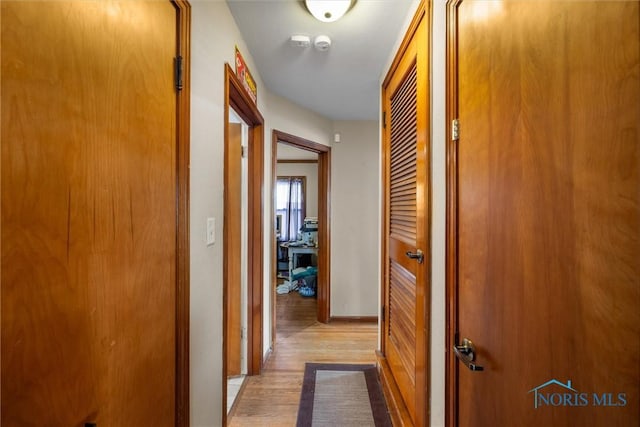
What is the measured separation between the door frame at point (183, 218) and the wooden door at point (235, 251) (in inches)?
41.5

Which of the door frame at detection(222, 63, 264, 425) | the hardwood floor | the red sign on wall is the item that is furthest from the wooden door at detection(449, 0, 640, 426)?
the door frame at detection(222, 63, 264, 425)

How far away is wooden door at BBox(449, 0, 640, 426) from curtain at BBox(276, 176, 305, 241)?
4646mm

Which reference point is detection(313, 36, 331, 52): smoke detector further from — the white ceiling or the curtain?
the curtain

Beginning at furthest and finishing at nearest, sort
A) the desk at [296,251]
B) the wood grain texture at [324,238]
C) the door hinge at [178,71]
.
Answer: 1. the desk at [296,251]
2. the wood grain texture at [324,238]
3. the door hinge at [178,71]

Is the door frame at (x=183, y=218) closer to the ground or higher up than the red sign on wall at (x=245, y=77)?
closer to the ground

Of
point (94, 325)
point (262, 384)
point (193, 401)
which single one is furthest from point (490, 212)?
point (262, 384)

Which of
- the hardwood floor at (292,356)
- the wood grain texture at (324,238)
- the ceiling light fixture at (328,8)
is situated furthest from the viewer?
the wood grain texture at (324,238)

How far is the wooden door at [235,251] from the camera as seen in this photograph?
6.49ft

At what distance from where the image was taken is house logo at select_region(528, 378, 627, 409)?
1.40 feet

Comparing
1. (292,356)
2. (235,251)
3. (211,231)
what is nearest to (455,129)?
(211,231)

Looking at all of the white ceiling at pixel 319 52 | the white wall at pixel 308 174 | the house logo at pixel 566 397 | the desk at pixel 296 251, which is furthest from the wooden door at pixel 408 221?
the white wall at pixel 308 174

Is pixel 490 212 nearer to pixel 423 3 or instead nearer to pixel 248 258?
pixel 423 3

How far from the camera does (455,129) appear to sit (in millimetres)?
910

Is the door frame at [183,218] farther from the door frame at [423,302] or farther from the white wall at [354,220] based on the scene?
the white wall at [354,220]
